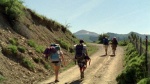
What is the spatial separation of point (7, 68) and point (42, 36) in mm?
11890

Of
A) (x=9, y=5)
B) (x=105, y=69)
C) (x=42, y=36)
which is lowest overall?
(x=105, y=69)

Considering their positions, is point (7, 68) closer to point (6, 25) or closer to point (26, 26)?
point (6, 25)

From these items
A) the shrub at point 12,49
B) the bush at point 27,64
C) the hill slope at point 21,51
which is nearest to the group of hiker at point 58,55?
the hill slope at point 21,51

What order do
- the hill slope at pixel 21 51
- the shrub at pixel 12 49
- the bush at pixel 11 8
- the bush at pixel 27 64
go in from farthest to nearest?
1. the bush at pixel 11 8
2. the shrub at pixel 12 49
3. the bush at pixel 27 64
4. the hill slope at pixel 21 51

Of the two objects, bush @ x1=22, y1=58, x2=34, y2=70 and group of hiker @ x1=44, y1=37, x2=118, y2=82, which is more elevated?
group of hiker @ x1=44, y1=37, x2=118, y2=82

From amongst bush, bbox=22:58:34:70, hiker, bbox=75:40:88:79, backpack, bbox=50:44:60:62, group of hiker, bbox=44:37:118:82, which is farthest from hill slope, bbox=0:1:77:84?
hiker, bbox=75:40:88:79

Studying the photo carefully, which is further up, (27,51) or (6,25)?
(6,25)

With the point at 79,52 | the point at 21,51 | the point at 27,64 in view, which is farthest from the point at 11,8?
the point at 79,52

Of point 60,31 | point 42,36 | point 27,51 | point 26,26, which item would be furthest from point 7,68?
point 60,31

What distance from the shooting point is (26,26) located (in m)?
27.0

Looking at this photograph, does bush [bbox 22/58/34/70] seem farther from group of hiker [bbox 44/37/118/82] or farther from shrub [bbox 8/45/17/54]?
group of hiker [bbox 44/37/118/82]

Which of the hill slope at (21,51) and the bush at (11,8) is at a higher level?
the bush at (11,8)

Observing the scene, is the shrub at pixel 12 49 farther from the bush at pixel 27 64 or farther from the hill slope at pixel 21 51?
the bush at pixel 27 64

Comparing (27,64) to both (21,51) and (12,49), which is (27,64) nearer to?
(12,49)
